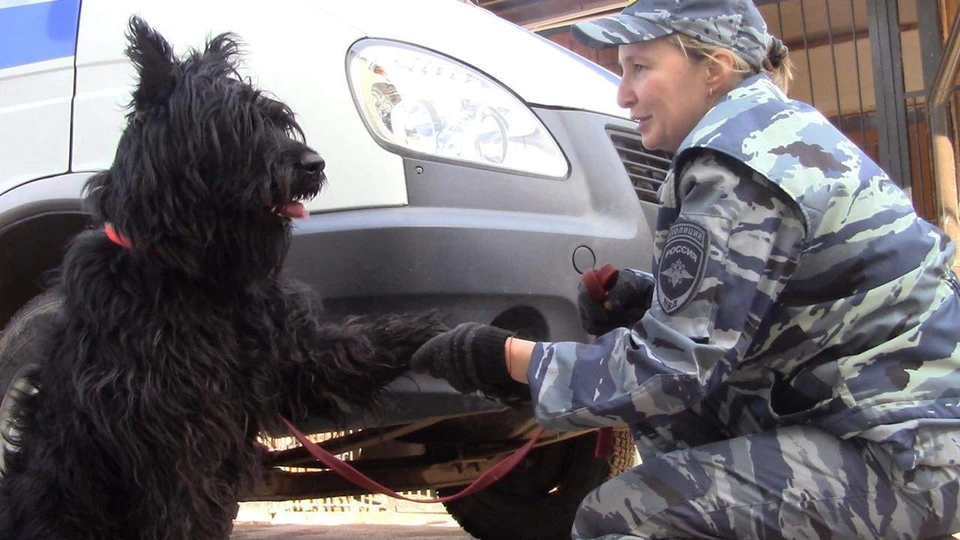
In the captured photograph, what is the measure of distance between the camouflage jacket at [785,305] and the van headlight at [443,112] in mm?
730

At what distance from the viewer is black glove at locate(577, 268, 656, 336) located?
2582mm

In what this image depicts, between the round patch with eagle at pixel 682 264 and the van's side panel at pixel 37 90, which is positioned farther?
the van's side panel at pixel 37 90

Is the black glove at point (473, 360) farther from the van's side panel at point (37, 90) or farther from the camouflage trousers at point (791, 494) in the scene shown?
the van's side panel at point (37, 90)

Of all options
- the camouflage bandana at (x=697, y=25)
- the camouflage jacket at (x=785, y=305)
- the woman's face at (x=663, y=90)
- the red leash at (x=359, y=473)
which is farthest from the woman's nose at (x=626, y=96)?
the red leash at (x=359, y=473)

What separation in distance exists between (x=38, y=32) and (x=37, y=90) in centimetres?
20

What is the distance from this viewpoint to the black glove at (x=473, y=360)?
2.25 metres

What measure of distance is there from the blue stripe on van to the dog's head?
799 mm

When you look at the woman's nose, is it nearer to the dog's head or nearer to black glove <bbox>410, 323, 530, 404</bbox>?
black glove <bbox>410, 323, 530, 404</bbox>

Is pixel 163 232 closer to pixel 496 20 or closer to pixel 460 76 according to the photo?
pixel 460 76

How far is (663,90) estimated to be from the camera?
2.33 m

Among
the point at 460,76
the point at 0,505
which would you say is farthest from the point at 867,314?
the point at 0,505

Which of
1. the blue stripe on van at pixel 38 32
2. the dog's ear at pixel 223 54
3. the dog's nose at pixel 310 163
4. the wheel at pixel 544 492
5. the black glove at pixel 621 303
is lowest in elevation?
the wheel at pixel 544 492

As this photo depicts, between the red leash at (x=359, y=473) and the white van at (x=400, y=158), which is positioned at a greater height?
the white van at (x=400, y=158)

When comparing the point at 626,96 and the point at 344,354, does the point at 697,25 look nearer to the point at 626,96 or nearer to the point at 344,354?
the point at 626,96
